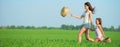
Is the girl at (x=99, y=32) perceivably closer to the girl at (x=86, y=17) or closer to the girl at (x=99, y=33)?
the girl at (x=99, y=33)

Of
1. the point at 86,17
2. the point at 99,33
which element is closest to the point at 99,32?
the point at 99,33

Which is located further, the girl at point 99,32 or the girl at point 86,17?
the girl at point 99,32

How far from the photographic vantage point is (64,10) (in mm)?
7406

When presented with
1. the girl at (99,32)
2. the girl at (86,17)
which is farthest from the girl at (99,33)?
the girl at (86,17)

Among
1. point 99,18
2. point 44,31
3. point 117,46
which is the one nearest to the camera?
point 117,46

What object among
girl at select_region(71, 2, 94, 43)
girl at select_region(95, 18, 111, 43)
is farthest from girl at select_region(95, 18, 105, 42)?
girl at select_region(71, 2, 94, 43)

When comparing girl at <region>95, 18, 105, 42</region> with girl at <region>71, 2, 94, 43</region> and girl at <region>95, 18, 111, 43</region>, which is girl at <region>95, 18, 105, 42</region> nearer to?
girl at <region>95, 18, 111, 43</region>

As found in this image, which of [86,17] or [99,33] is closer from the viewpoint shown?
[86,17]

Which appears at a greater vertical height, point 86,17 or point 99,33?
point 86,17

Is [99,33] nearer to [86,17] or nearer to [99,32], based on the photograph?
[99,32]

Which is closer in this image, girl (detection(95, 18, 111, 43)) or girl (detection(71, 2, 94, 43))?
girl (detection(71, 2, 94, 43))

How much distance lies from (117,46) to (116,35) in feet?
6.93

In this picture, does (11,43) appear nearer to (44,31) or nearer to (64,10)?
(64,10)

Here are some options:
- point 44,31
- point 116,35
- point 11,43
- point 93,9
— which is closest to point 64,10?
point 93,9
